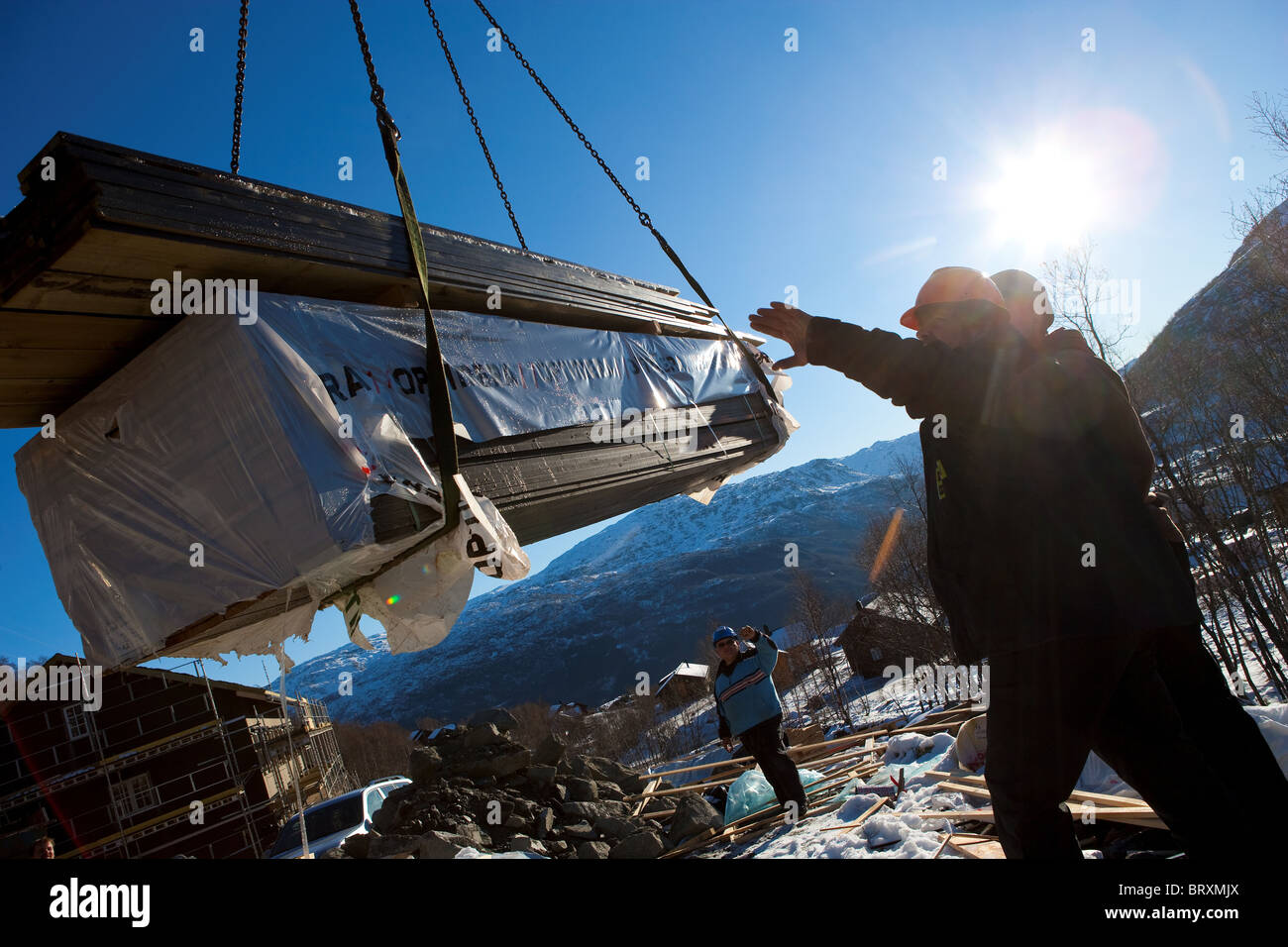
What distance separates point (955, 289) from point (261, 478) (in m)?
2.26

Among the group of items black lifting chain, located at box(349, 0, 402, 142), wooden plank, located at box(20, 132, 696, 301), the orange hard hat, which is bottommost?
the orange hard hat

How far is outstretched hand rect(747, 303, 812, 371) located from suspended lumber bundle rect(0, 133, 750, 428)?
126 cm

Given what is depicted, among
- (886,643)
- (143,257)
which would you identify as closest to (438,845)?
(143,257)

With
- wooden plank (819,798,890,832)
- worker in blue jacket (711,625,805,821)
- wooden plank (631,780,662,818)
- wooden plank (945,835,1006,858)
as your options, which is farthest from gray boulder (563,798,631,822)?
wooden plank (945,835,1006,858)

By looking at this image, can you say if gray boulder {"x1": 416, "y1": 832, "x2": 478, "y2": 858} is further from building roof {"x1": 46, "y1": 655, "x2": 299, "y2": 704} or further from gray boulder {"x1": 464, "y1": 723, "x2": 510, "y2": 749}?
building roof {"x1": 46, "y1": 655, "x2": 299, "y2": 704}

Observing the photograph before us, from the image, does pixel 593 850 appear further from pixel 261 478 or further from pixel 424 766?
pixel 261 478

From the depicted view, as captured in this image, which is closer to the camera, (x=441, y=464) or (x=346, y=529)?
(x=346, y=529)

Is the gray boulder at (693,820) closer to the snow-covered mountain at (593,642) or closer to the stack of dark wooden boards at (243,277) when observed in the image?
the stack of dark wooden boards at (243,277)

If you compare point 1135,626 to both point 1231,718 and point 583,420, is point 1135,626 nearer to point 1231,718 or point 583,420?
point 1231,718

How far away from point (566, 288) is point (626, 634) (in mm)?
165801

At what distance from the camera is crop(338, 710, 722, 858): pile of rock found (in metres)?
7.40
